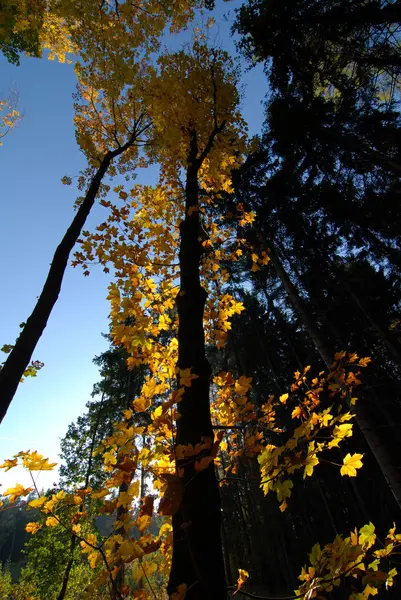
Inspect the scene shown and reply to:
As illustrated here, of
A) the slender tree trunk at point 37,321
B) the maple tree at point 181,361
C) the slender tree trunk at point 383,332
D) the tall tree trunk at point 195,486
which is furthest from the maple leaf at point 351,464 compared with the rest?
the slender tree trunk at point 383,332

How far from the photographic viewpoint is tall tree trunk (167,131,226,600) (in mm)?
958

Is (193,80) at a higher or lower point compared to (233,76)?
lower

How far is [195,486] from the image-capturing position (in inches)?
45.6

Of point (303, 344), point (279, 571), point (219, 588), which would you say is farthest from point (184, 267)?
point (279, 571)

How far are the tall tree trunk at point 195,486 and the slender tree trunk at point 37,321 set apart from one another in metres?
2.52

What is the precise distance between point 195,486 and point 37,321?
10.9 feet

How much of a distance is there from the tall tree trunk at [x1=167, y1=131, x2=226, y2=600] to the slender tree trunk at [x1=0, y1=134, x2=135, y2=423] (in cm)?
252

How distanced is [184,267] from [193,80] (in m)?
3.36

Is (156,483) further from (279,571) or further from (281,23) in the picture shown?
(279,571)

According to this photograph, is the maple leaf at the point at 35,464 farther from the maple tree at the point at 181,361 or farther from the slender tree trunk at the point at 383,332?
the slender tree trunk at the point at 383,332

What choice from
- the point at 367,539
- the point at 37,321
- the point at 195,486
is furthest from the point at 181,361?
the point at 37,321

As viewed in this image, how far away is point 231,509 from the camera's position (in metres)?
11.2

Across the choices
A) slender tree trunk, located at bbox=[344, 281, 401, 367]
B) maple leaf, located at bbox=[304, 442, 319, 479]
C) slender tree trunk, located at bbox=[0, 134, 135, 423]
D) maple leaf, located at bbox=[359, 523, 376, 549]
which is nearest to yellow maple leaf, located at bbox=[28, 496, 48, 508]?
maple leaf, located at bbox=[304, 442, 319, 479]

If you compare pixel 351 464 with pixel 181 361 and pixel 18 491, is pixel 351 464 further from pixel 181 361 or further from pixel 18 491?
pixel 18 491
